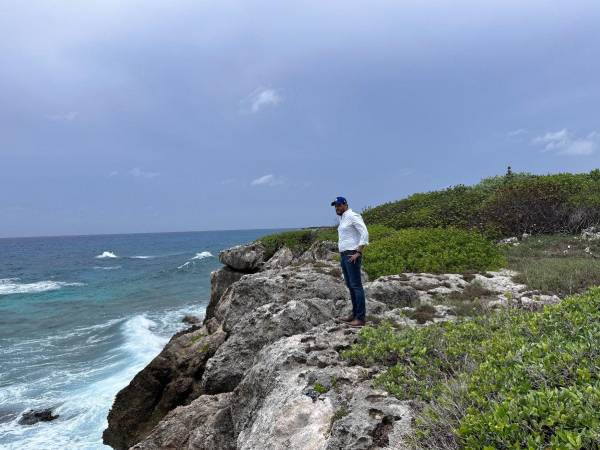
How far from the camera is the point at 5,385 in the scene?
1938cm

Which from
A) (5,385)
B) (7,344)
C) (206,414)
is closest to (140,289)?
(7,344)

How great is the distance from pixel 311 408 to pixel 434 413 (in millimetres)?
1743

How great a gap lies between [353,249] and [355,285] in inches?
30.5

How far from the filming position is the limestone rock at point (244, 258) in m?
25.2

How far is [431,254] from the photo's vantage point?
51.2 feet

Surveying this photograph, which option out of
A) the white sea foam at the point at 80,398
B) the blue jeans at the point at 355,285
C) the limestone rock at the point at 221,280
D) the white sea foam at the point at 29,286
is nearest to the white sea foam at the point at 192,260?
the white sea foam at the point at 29,286

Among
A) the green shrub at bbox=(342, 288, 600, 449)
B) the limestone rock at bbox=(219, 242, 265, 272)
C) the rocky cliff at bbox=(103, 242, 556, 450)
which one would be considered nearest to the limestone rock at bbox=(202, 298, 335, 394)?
the rocky cliff at bbox=(103, 242, 556, 450)

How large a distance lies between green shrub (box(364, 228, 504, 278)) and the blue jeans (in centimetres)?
577

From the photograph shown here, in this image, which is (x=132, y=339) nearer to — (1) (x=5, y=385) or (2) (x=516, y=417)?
(1) (x=5, y=385)

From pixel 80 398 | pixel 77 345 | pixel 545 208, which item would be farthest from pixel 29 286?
pixel 545 208

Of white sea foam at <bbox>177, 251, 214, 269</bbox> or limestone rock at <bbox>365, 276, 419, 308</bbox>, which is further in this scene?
white sea foam at <bbox>177, 251, 214, 269</bbox>

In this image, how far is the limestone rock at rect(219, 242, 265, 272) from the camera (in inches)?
991

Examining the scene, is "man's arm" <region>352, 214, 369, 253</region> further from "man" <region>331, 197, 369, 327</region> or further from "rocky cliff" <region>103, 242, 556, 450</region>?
"rocky cliff" <region>103, 242, 556, 450</region>

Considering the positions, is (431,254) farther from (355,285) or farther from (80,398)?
(80,398)
